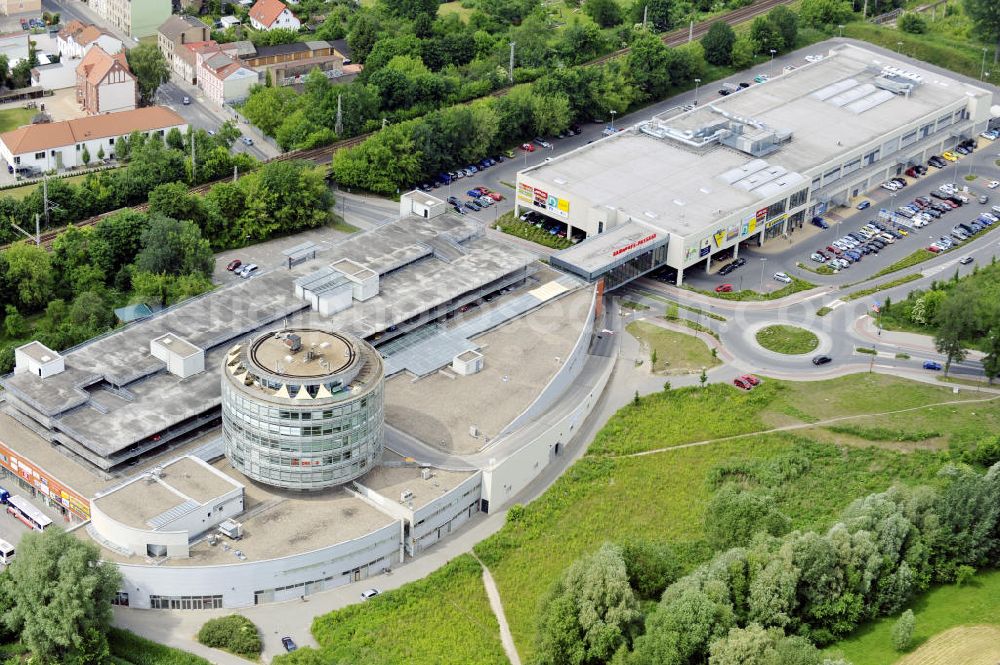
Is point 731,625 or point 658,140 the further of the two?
point 658,140

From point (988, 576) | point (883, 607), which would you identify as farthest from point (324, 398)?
point (988, 576)

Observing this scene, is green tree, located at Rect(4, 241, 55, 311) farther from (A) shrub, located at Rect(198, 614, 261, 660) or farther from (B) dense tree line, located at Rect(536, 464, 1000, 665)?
(B) dense tree line, located at Rect(536, 464, 1000, 665)

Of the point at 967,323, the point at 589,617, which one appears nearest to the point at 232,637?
the point at 589,617

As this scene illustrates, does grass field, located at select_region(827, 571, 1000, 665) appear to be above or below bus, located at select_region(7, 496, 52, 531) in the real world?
below

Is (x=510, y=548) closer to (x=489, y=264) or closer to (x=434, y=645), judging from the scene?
(x=434, y=645)

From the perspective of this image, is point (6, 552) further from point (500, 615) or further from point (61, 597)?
point (500, 615)

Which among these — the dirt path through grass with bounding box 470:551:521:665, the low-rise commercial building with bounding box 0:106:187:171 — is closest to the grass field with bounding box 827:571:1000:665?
the dirt path through grass with bounding box 470:551:521:665
